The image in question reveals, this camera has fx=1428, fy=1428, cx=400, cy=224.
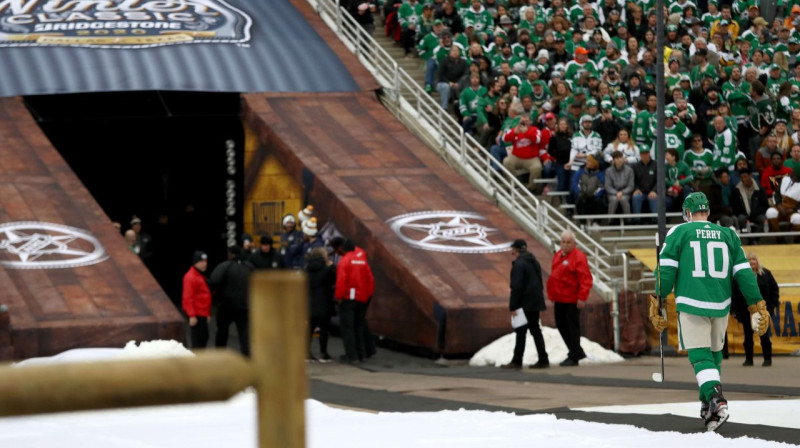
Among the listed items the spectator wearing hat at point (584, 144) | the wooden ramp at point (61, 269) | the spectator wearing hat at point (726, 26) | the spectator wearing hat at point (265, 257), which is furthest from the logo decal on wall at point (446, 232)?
the spectator wearing hat at point (726, 26)

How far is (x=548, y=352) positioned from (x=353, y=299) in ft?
8.59

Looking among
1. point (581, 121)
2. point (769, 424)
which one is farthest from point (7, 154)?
point (769, 424)

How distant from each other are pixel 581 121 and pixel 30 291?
880 centimetres

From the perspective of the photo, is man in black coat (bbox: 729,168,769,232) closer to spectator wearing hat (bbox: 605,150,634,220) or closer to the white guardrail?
spectator wearing hat (bbox: 605,150,634,220)

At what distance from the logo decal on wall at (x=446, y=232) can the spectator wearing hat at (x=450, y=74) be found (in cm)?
372

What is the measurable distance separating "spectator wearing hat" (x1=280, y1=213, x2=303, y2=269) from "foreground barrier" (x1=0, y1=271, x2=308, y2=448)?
59.3 ft

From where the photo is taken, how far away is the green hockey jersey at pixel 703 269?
33.8 ft

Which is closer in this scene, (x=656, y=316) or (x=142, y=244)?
(x=656, y=316)

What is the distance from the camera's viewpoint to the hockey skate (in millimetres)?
9555

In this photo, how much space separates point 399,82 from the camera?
25938 mm

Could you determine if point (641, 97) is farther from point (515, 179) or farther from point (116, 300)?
point (116, 300)

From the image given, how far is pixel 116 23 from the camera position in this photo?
85.7 feet

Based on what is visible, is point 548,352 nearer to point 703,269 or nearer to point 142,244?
point 142,244

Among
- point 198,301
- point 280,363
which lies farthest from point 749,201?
point 280,363
